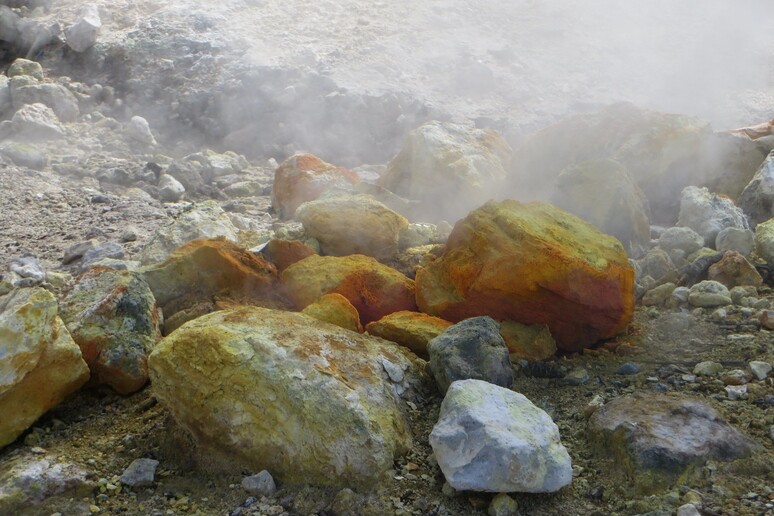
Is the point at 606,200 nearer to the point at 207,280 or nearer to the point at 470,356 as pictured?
the point at 470,356

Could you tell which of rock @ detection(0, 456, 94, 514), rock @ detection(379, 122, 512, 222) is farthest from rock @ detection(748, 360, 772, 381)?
rock @ detection(379, 122, 512, 222)

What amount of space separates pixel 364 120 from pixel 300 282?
4.03 metres

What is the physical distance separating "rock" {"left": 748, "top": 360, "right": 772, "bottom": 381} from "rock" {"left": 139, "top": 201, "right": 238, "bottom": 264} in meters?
2.49

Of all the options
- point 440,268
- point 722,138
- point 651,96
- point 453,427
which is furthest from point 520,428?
point 651,96

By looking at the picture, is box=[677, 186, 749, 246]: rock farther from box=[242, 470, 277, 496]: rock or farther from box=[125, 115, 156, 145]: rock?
box=[125, 115, 156, 145]: rock

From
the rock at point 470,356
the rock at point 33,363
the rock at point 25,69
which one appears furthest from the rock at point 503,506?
the rock at point 25,69

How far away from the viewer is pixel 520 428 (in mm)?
2424

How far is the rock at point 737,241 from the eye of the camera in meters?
4.18

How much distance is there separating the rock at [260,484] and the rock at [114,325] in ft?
2.59

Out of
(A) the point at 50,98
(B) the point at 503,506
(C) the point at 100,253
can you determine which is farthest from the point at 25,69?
(B) the point at 503,506

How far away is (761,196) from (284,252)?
2757 millimetres

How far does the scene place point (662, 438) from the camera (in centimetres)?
250

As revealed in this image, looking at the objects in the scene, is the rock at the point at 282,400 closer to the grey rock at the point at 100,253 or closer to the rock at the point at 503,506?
the rock at the point at 503,506

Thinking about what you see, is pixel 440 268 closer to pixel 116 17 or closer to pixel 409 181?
pixel 409 181
